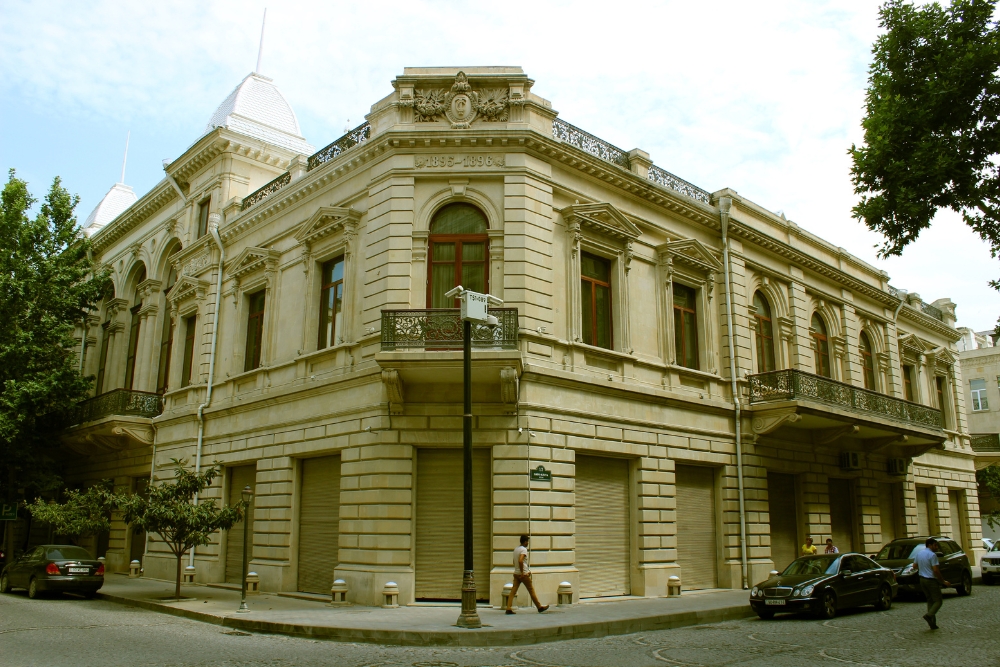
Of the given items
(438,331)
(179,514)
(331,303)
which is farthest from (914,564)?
(179,514)

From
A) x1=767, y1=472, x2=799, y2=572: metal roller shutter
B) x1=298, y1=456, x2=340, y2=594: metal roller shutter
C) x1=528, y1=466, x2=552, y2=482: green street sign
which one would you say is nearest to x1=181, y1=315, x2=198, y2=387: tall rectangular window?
x1=298, y1=456, x2=340, y2=594: metal roller shutter

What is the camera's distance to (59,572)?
1933 centimetres

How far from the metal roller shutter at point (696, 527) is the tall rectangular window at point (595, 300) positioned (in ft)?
14.5

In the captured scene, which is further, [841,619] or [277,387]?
[277,387]

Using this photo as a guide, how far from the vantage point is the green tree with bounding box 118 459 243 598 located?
17766 millimetres

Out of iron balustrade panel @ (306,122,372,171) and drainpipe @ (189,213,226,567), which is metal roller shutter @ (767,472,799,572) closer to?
iron balustrade panel @ (306,122,372,171)

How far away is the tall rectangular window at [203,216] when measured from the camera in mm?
27172

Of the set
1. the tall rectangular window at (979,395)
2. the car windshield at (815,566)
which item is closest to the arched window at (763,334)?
the car windshield at (815,566)

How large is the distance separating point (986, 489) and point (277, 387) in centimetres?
3681

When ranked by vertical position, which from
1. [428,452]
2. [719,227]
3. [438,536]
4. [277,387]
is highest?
[719,227]

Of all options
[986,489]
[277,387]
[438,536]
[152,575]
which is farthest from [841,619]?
[986,489]

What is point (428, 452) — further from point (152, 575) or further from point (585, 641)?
point (152, 575)

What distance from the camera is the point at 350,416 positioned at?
60.0ft

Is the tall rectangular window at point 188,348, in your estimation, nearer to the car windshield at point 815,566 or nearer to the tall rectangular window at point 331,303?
the tall rectangular window at point 331,303
